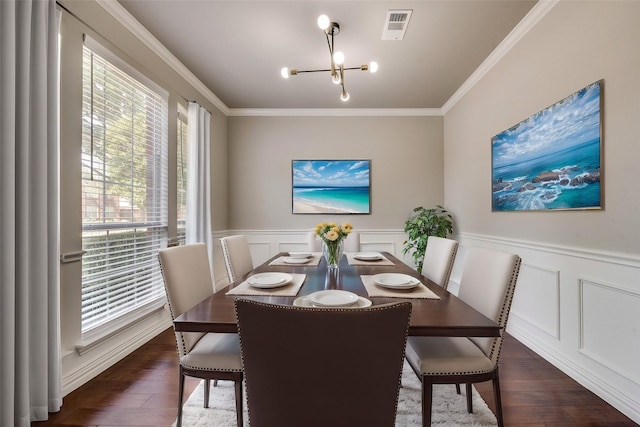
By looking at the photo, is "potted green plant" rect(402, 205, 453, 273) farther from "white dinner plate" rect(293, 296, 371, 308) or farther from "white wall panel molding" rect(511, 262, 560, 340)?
"white dinner plate" rect(293, 296, 371, 308)

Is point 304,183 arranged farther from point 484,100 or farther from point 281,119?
point 484,100

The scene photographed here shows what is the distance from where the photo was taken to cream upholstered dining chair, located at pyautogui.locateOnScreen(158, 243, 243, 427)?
1377 mm

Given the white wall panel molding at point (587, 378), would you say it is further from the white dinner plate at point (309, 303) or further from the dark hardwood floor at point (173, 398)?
the white dinner plate at point (309, 303)

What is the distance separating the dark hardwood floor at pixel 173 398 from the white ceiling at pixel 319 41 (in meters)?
2.65

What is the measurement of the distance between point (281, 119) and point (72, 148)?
2.91 meters

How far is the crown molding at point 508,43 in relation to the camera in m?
2.23

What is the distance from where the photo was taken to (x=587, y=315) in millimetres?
1929

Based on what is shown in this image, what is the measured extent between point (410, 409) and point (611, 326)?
128 centimetres

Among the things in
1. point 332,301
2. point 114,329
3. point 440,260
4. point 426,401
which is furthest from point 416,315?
point 114,329

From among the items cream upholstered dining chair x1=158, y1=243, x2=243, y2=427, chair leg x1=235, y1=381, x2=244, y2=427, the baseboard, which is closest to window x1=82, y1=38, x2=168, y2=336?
the baseboard

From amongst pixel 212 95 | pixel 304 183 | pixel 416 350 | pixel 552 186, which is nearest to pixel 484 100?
pixel 552 186

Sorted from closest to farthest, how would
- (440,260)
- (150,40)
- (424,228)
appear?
(440,260)
(150,40)
(424,228)

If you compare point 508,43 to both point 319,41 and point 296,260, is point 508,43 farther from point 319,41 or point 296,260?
point 296,260

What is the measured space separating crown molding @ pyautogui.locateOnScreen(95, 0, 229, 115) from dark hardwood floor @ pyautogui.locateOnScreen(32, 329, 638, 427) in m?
2.59
